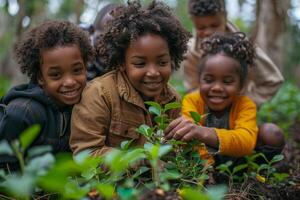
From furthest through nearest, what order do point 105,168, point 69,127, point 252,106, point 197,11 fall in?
point 197,11 → point 252,106 → point 69,127 → point 105,168

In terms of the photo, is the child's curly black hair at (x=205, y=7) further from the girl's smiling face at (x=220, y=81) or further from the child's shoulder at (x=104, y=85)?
the child's shoulder at (x=104, y=85)

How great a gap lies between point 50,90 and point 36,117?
0.20 meters

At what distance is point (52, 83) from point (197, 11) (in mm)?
1758

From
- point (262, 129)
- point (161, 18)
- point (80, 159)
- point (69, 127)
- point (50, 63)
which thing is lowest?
point (262, 129)

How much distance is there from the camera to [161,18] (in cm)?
283

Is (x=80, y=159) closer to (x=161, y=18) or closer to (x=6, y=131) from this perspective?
(x=6, y=131)

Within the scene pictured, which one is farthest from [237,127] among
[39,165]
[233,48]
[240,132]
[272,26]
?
[272,26]

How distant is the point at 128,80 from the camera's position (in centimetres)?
284

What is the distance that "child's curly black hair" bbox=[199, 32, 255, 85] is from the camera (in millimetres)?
3373

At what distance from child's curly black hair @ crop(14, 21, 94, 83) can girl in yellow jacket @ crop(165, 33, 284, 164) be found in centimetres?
84

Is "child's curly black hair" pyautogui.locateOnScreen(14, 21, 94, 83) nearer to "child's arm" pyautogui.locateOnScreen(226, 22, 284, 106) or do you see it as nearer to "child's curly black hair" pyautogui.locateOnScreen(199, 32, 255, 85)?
"child's curly black hair" pyautogui.locateOnScreen(199, 32, 255, 85)

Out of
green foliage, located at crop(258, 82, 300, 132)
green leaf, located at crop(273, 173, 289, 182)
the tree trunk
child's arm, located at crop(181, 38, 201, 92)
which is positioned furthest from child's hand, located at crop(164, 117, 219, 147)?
the tree trunk

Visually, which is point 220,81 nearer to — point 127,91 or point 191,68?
point 127,91

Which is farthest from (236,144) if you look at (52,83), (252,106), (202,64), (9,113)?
(9,113)
